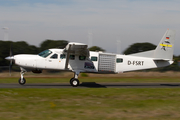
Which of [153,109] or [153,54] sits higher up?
[153,54]

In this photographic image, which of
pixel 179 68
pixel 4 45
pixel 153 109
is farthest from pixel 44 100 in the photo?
pixel 4 45

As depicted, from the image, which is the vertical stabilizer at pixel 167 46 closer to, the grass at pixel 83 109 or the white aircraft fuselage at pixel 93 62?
the white aircraft fuselage at pixel 93 62

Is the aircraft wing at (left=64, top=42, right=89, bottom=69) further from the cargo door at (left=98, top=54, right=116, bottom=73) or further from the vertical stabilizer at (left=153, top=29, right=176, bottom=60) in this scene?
the vertical stabilizer at (left=153, top=29, right=176, bottom=60)

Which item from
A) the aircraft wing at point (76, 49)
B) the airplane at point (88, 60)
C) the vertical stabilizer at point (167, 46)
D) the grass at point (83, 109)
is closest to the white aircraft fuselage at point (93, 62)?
the airplane at point (88, 60)

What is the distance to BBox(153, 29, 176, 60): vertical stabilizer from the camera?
16.4 m

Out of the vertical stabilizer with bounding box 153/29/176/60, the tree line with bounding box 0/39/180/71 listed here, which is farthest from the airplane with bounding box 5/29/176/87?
the tree line with bounding box 0/39/180/71

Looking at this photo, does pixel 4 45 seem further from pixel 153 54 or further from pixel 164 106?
pixel 164 106

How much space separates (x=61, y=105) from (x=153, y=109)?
11.3 feet

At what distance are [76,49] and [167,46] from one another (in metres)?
7.19

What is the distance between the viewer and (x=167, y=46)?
16.5 metres

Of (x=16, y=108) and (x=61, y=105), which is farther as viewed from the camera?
(x=61, y=105)

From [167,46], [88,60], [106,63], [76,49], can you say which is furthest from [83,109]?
[167,46]

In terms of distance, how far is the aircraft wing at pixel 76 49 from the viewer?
43.7ft

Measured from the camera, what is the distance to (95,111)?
24.5 ft
